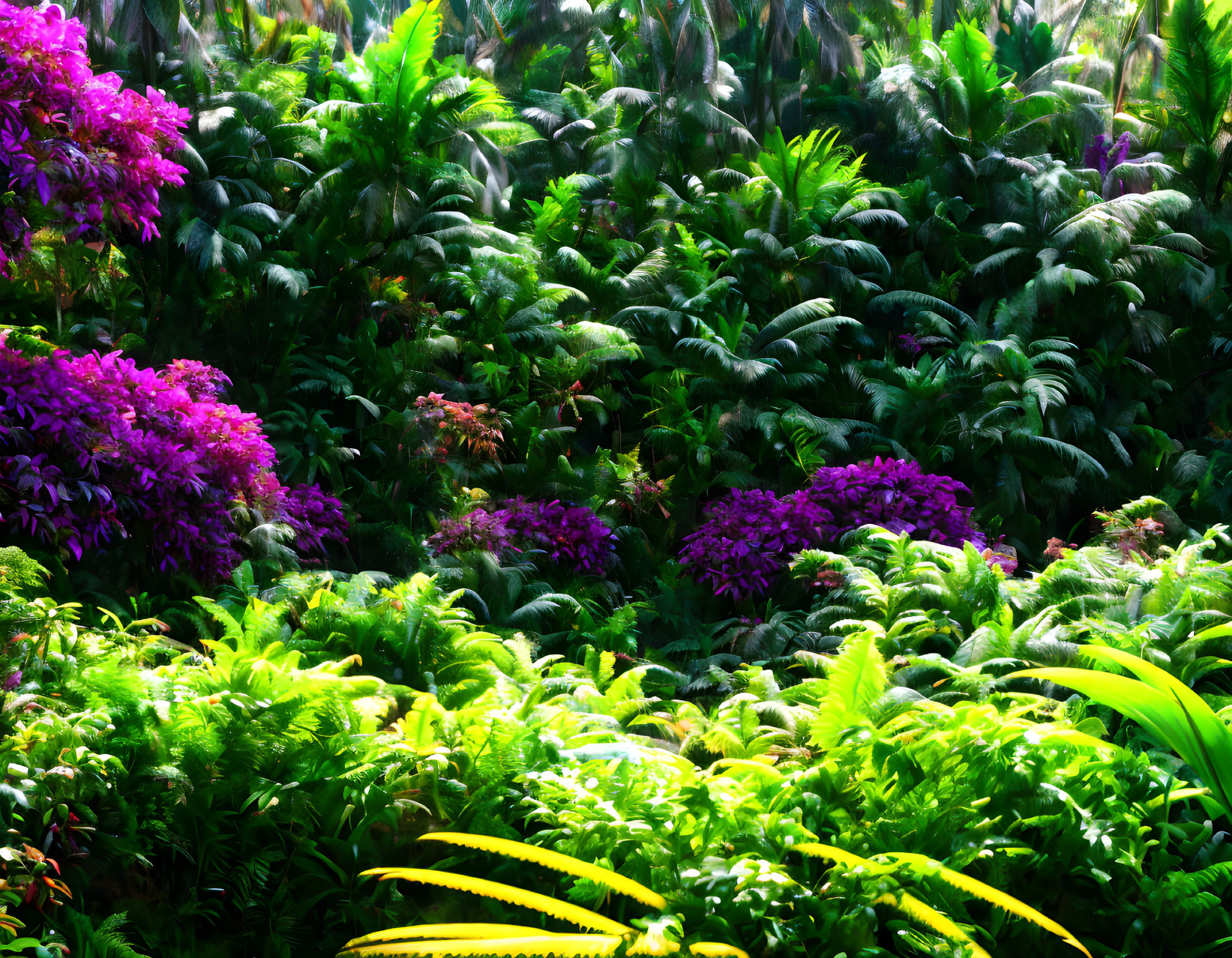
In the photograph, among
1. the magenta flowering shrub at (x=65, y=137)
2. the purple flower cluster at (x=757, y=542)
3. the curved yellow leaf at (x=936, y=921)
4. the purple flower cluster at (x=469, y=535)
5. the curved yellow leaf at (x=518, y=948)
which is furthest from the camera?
the purple flower cluster at (x=757, y=542)

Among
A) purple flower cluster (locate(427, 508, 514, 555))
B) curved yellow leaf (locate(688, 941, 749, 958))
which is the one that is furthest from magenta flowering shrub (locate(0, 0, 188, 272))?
curved yellow leaf (locate(688, 941, 749, 958))

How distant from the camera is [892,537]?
562 centimetres

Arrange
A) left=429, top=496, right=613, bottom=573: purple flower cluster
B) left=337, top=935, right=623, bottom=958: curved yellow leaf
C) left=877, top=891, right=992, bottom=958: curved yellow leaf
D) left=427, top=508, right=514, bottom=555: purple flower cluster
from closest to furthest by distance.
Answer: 1. left=337, top=935, right=623, bottom=958: curved yellow leaf
2. left=877, top=891, right=992, bottom=958: curved yellow leaf
3. left=427, top=508, right=514, bottom=555: purple flower cluster
4. left=429, top=496, right=613, bottom=573: purple flower cluster

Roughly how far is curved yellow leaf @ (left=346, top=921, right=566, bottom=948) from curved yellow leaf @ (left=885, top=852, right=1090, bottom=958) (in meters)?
0.79

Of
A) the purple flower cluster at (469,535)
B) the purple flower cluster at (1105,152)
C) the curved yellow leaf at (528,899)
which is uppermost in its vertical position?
the purple flower cluster at (1105,152)

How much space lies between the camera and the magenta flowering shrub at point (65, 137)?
382 centimetres

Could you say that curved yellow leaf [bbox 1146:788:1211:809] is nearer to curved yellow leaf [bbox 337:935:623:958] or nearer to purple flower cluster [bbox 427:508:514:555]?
curved yellow leaf [bbox 337:935:623:958]

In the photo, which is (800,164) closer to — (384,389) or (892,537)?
(384,389)

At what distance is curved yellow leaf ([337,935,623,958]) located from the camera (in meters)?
1.88

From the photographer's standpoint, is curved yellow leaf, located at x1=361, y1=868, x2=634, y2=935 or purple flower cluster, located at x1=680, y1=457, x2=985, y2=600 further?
purple flower cluster, located at x1=680, y1=457, x2=985, y2=600

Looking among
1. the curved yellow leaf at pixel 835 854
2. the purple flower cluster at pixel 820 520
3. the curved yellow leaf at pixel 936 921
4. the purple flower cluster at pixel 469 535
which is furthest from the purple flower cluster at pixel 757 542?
the curved yellow leaf at pixel 936 921

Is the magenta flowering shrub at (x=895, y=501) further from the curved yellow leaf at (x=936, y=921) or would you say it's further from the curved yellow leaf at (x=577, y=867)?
the curved yellow leaf at (x=577, y=867)

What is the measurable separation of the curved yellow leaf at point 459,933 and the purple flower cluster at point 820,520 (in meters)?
5.21

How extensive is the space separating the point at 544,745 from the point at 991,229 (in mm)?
10046
